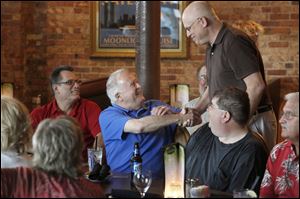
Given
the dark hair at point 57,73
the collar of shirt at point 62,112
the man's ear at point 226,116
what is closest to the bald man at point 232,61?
the man's ear at point 226,116

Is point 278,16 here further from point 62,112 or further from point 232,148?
point 232,148

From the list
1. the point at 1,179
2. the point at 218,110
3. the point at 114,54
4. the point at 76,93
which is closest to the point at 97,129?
the point at 76,93

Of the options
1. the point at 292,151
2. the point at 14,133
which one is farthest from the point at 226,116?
the point at 14,133

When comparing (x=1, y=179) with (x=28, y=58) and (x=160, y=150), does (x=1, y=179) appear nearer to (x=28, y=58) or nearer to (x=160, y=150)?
(x=160, y=150)

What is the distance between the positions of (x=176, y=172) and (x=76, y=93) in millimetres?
1781

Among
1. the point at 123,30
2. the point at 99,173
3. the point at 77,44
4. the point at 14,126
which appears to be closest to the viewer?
the point at 14,126

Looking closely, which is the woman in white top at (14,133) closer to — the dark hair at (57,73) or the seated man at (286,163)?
the seated man at (286,163)

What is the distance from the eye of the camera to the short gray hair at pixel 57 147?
8.09ft

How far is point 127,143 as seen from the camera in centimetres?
384

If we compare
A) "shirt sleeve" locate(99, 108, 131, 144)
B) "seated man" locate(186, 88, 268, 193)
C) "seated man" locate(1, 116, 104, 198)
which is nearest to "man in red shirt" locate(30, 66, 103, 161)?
"shirt sleeve" locate(99, 108, 131, 144)

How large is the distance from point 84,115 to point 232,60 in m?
1.26

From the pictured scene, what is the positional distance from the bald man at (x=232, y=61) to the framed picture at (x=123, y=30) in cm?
389

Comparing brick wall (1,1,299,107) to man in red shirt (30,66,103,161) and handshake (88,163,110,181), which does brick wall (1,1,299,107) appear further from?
handshake (88,163,110,181)

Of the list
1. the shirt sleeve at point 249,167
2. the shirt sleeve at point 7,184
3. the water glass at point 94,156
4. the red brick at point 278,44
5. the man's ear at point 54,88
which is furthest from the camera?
the red brick at point 278,44
